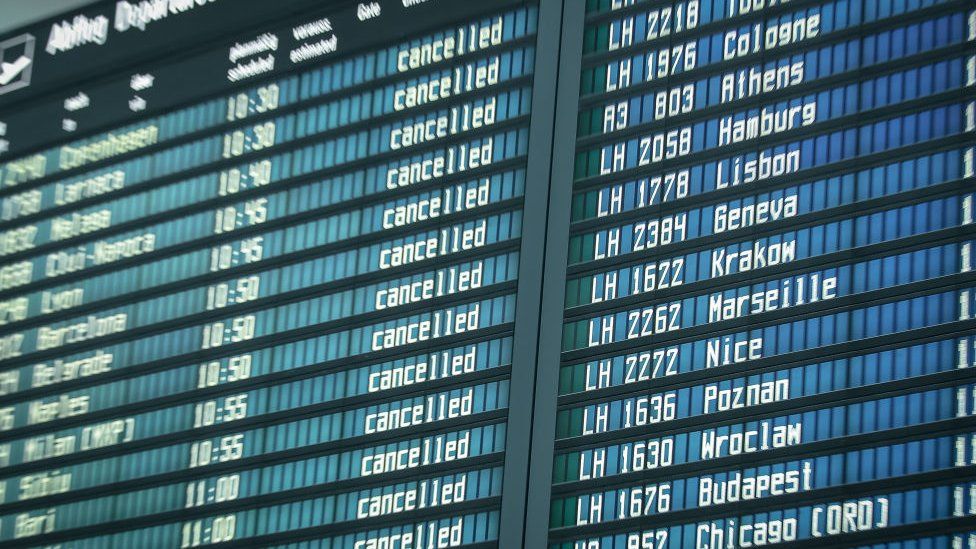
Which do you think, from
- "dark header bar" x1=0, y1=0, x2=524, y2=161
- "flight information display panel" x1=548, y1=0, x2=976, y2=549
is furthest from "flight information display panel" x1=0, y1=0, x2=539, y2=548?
"flight information display panel" x1=548, y1=0, x2=976, y2=549

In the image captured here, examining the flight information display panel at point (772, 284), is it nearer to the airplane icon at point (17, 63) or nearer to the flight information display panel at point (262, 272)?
the flight information display panel at point (262, 272)

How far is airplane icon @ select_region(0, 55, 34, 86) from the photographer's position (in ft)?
58.9

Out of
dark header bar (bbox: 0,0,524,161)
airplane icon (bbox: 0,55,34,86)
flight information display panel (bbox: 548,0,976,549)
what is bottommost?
flight information display panel (bbox: 548,0,976,549)

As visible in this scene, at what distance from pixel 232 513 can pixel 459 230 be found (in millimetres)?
3149

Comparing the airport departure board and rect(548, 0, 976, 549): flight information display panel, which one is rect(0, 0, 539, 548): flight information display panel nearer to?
the airport departure board

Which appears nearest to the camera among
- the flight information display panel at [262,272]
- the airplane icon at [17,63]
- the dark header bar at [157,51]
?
the flight information display panel at [262,272]

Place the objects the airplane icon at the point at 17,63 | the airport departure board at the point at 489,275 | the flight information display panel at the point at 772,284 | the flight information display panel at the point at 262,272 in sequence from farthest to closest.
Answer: the airplane icon at the point at 17,63 → the flight information display panel at the point at 262,272 → the airport departure board at the point at 489,275 → the flight information display panel at the point at 772,284

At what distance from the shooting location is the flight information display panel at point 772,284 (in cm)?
1216

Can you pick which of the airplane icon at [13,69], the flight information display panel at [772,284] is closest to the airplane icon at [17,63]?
the airplane icon at [13,69]

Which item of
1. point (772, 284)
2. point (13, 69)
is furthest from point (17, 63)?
point (772, 284)

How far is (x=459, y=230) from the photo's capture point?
14711 mm

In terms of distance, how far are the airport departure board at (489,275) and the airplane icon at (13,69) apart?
69 millimetres

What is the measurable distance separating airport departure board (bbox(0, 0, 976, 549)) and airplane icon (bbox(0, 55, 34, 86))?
2.7 inches

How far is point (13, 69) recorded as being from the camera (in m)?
18.0
